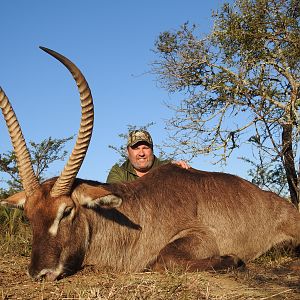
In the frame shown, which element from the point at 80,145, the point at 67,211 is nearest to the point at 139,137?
the point at 80,145

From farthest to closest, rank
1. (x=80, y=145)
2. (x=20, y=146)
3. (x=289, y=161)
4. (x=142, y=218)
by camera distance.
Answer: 1. (x=289, y=161)
2. (x=142, y=218)
3. (x=20, y=146)
4. (x=80, y=145)

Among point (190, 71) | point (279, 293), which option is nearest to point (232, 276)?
point (279, 293)

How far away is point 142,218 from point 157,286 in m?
1.62

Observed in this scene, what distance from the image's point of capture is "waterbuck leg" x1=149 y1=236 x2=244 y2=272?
4.66 m

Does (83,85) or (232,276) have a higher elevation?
(83,85)

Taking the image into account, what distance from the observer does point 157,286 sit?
3.66m

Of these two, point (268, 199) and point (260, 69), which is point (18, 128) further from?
point (260, 69)

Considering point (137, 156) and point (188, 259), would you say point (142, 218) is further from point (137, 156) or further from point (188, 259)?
point (137, 156)

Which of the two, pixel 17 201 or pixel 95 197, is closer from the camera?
pixel 95 197

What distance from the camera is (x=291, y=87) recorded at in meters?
12.2

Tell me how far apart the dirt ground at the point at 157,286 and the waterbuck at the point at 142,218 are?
0.21 metres

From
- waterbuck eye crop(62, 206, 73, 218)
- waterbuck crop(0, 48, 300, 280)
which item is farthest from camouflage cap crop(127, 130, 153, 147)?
waterbuck eye crop(62, 206, 73, 218)

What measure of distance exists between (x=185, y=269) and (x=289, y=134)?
817cm

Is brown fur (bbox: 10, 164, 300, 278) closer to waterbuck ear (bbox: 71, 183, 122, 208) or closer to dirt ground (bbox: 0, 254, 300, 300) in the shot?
waterbuck ear (bbox: 71, 183, 122, 208)
